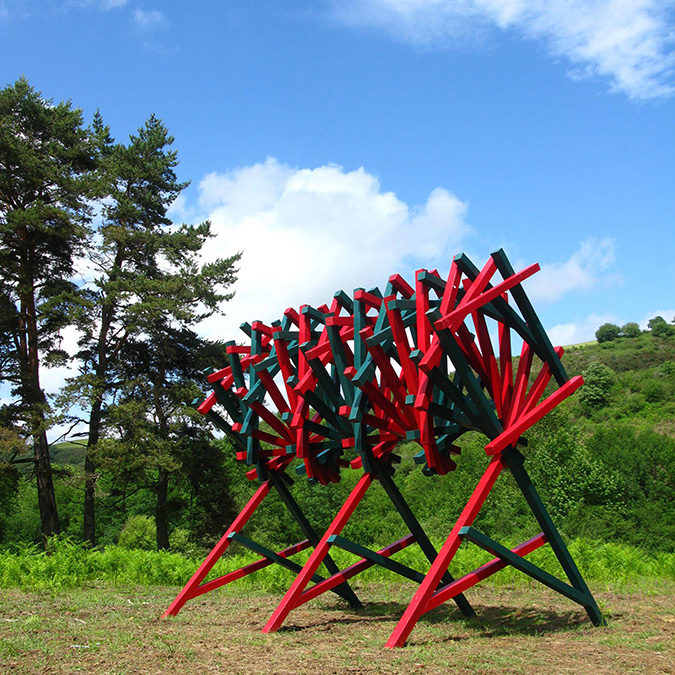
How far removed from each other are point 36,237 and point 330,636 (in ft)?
62.2

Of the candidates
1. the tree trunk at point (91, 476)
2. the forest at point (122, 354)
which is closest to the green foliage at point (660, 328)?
the forest at point (122, 354)

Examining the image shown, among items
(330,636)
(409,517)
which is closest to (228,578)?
(330,636)

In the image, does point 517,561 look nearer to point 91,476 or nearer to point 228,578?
point 228,578

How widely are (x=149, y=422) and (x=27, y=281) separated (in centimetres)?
614

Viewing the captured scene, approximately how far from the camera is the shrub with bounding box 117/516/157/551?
28219mm

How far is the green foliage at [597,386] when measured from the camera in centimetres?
5681

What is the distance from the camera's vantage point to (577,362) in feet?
253

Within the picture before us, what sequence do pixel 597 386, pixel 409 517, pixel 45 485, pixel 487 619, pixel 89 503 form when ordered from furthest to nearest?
pixel 597 386 < pixel 89 503 < pixel 45 485 < pixel 487 619 < pixel 409 517

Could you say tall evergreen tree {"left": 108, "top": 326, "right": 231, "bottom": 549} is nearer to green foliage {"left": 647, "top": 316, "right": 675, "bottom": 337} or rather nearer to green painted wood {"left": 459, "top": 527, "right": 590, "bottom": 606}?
green painted wood {"left": 459, "top": 527, "right": 590, "bottom": 606}

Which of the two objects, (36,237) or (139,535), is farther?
(139,535)

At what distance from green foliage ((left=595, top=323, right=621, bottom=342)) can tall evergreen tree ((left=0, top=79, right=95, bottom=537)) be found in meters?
86.5

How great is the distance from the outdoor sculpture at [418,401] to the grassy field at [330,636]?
494 mm

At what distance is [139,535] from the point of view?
28.7m

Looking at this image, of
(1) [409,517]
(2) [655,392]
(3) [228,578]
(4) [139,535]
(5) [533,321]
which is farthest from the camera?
(2) [655,392]
